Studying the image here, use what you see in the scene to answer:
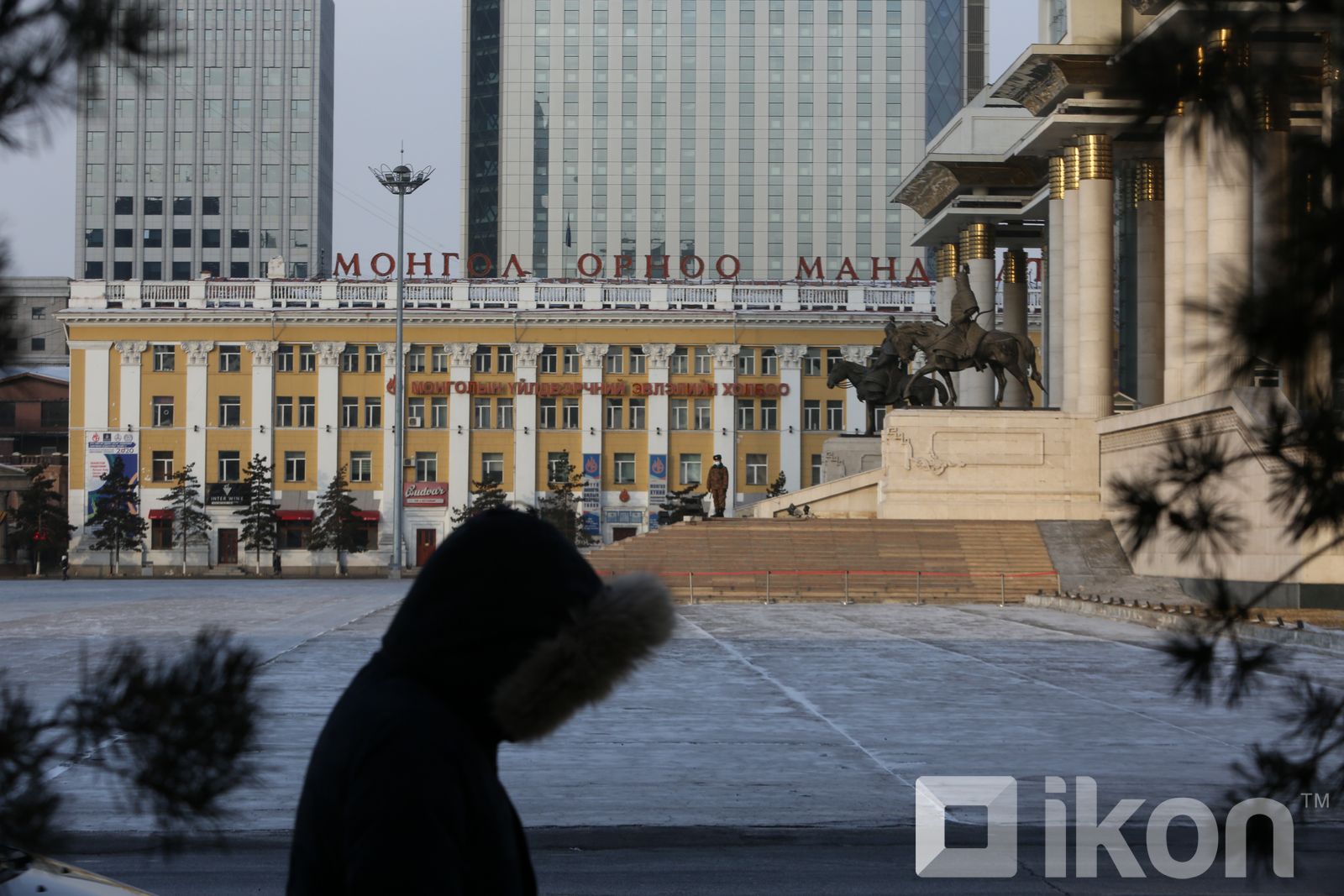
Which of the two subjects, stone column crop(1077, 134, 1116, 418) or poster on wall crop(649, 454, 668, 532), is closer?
stone column crop(1077, 134, 1116, 418)

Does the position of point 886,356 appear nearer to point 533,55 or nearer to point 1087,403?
point 1087,403

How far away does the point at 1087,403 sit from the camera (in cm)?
4509

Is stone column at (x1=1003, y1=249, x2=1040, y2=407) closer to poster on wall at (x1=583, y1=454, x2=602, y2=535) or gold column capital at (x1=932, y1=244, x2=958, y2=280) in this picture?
gold column capital at (x1=932, y1=244, x2=958, y2=280)

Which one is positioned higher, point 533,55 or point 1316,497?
point 533,55

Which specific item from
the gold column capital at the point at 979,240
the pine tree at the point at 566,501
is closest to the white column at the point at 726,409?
the pine tree at the point at 566,501

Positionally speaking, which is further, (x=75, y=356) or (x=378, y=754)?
(x=75, y=356)

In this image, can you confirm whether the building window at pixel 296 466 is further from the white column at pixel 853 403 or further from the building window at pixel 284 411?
the white column at pixel 853 403

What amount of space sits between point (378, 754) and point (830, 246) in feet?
372

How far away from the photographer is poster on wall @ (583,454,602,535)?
84.8m

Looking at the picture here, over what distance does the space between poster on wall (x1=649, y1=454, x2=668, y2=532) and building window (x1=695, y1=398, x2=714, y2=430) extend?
8.45ft

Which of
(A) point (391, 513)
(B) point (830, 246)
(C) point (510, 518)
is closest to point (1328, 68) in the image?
(C) point (510, 518)

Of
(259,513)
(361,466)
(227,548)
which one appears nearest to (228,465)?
(227,548)

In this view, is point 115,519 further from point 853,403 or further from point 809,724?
point 809,724

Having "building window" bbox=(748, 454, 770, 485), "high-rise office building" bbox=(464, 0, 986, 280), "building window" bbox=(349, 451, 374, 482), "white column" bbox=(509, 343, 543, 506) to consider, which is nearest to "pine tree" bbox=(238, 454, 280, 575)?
"building window" bbox=(349, 451, 374, 482)
